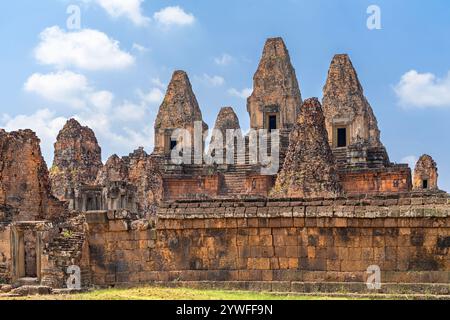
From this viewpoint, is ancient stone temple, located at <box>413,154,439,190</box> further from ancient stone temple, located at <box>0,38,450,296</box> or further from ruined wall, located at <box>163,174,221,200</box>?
ancient stone temple, located at <box>0,38,450,296</box>

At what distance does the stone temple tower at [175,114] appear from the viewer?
57719 mm

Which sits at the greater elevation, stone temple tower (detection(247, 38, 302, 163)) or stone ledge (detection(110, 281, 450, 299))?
stone temple tower (detection(247, 38, 302, 163))

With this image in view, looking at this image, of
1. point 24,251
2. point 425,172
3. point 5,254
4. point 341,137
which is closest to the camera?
point 5,254

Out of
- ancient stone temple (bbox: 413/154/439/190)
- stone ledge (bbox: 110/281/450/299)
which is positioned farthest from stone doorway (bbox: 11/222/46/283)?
ancient stone temple (bbox: 413/154/439/190)

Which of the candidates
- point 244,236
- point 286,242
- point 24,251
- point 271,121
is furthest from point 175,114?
point 286,242

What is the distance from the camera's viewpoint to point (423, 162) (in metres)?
59.6

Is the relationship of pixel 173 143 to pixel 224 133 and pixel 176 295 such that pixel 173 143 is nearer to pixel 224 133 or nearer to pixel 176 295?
pixel 224 133

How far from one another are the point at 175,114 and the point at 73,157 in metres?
7.99

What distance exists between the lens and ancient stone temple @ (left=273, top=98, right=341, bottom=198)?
35844mm

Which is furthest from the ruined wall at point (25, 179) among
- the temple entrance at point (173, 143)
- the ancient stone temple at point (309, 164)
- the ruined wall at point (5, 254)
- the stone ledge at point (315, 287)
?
the temple entrance at point (173, 143)

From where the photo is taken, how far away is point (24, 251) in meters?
23.8

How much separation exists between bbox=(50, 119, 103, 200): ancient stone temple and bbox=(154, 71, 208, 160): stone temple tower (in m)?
4.74
